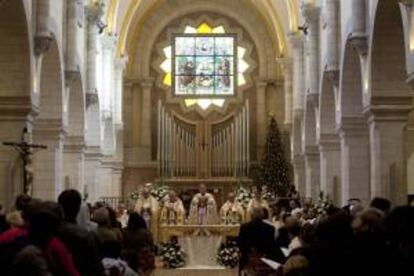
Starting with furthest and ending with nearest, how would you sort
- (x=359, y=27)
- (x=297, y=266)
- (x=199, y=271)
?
(x=199, y=271) → (x=359, y=27) → (x=297, y=266)

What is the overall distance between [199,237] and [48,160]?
430 cm

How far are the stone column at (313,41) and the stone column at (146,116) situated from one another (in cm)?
1220

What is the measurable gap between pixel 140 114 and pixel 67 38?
15751mm

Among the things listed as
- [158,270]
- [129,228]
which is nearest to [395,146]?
[158,270]

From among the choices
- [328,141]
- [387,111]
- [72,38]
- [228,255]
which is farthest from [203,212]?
[387,111]

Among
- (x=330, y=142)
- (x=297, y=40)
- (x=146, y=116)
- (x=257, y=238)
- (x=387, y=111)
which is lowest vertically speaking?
(x=257, y=238)

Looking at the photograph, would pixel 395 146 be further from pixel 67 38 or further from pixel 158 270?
pixel 67 38

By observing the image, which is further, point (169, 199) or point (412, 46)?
point (169, 199)

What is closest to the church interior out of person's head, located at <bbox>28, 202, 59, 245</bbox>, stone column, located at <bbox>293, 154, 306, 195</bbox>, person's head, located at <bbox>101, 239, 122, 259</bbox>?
stone column, located at <bbox>293, 154, 306, 195</bbox>

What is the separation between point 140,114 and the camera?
3884 cm

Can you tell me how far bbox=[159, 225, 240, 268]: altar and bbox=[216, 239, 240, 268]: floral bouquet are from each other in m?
0.16

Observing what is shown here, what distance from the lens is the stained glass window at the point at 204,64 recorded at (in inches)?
1563

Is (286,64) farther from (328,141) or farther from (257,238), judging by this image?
(257,238)

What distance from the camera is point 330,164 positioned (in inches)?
1006
